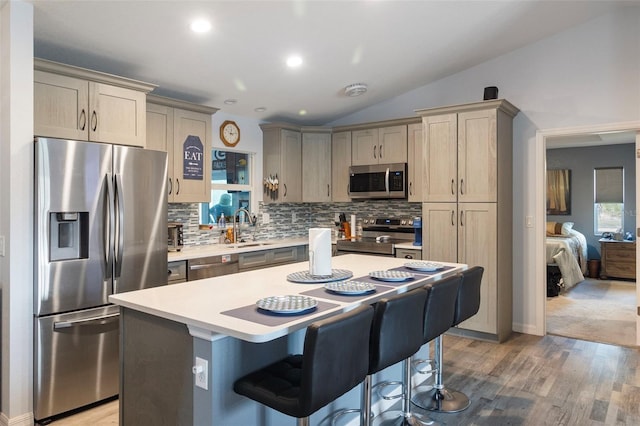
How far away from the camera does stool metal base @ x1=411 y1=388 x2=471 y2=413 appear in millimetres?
2799

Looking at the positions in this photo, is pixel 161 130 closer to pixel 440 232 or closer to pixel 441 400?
pixel 440 232

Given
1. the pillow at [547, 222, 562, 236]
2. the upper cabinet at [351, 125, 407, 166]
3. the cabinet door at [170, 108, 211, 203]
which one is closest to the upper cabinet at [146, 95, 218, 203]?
the cabinet door at [170, 108, 211, 203]

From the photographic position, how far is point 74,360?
2.75 m

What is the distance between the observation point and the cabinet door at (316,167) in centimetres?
548

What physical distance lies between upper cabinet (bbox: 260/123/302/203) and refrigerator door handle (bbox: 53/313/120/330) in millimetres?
2642

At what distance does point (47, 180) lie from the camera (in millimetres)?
2629

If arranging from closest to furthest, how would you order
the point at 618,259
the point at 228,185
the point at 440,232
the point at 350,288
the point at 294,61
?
1. the point at 350,288
2. the point at 294,61
3. the point at 440,232
4. the point at 228,185
5. the point at 618,259

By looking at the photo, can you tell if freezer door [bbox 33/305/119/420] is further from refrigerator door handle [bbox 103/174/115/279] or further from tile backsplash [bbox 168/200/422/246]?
tile backsplash [bbox 168/200/422/246]

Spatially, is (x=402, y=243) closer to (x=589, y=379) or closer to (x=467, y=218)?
(x=467, y=218)

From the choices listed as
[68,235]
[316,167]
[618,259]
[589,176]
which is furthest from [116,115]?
[589,176]

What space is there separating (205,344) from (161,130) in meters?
2.74

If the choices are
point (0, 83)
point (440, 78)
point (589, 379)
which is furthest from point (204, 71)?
point (589, 379)

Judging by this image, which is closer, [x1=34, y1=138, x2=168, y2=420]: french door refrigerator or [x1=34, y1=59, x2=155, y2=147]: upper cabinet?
[x1=34, y1=138, x2=168, y2=420]: french door refrigerator

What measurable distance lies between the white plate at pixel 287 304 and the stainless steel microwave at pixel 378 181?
10.6 ft
